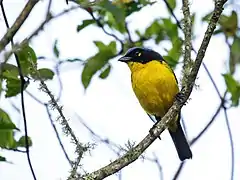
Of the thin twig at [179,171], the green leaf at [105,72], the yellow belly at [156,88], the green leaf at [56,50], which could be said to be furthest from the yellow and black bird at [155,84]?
the green leaf at [56,50]

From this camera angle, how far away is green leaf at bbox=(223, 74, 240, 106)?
4.67 metres

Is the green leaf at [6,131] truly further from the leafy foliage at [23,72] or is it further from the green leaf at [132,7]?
the green leaf at [132,7]

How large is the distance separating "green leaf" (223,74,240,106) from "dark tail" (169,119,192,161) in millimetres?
768

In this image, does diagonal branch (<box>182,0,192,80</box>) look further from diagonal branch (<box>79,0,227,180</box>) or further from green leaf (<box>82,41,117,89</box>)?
green leaf (<box>82,41,117,89</box>)

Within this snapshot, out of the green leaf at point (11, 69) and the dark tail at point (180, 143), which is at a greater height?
the dark tail at point (180, 143)

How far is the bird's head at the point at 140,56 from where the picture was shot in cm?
536

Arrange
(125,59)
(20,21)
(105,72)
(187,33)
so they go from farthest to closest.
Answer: (125,59) → (105,72) → (187,33) → (20,21)

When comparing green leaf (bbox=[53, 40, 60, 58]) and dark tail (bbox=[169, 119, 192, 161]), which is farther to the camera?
dark tail (bbox=[169, 119, 192, 161])

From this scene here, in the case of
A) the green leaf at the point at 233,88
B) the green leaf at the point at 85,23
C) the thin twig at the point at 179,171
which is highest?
the green leaf at the point at 85,23

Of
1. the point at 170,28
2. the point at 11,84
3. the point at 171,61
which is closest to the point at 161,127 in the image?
the point at 11,84

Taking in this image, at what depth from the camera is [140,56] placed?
543cm

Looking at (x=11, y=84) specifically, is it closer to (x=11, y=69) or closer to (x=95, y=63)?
(x=11, y=69)

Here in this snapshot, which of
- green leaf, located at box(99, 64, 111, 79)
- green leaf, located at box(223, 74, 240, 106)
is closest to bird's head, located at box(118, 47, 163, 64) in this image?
green leaf, located at box(99, 64, 111, 79)

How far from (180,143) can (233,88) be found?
0.96 meters
